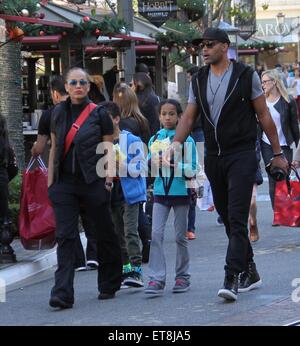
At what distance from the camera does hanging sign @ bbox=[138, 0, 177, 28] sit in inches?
901

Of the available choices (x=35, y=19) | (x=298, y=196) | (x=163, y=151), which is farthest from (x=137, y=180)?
(x=35, y=19)

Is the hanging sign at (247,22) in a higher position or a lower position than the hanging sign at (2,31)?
higher

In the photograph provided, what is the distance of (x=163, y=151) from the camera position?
8.77 metres

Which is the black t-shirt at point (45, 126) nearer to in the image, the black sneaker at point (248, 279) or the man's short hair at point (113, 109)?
the man's short hair at point (113, 109)

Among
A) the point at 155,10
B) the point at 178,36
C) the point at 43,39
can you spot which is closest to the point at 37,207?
the point at 43,39

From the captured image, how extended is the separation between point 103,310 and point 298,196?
12.6ft

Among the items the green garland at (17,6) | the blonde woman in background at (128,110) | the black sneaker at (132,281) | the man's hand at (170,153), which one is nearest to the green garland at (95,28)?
the green garland at (17,6)

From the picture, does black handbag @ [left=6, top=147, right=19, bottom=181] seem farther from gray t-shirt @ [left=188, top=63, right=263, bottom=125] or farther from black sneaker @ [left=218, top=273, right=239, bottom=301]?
black sneaker @ [left=218, top=273, right=239, bottom=301]

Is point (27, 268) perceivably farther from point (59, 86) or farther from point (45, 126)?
point (45, 126)

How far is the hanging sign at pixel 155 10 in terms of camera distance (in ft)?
75.0

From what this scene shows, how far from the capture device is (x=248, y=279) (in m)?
8.60

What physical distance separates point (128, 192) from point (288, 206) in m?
2.57

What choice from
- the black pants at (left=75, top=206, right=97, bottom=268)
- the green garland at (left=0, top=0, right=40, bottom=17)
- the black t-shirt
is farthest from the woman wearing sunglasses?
the green garland at (left=0, top=0, right=40, bottom=17)

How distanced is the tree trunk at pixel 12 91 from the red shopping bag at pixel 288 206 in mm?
4204
